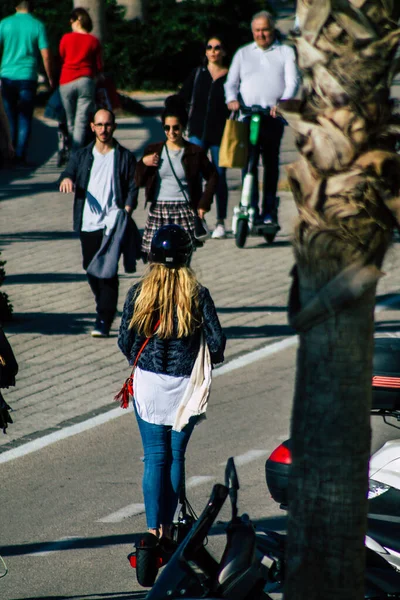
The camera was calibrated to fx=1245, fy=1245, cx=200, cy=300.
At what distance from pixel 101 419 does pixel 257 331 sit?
8.93 feet

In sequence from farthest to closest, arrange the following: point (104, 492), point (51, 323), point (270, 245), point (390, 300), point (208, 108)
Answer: point (270, 245), point (208, 108), point (390, 300), point (51, 323), point (104, 492)

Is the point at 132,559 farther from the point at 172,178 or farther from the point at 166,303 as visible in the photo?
the point at 172,178

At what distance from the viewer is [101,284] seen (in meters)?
11.2

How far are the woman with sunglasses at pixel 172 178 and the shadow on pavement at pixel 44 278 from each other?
8.59 ft

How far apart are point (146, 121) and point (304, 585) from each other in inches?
835

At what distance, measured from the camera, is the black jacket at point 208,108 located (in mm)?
14703

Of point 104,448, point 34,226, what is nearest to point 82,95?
point 34,226

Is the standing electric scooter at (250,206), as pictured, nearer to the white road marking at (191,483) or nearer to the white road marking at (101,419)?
the white road marking at (101,419)

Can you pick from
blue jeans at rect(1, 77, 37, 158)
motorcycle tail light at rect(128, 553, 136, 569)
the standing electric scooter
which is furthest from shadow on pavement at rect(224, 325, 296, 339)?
blue jeans at rect(1, 77, 37, 158)

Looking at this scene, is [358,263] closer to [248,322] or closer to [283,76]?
[248,322]

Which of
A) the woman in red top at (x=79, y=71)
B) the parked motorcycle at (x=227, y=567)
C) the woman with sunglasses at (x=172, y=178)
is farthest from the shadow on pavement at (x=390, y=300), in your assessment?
the parked motorcycle at (x=227, y=567)

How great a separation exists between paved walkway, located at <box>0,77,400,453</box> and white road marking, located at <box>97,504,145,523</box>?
148 cm

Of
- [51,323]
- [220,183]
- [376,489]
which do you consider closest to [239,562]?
[376,489]

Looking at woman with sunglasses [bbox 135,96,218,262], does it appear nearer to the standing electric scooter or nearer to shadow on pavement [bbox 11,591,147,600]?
the standing electric scooter
